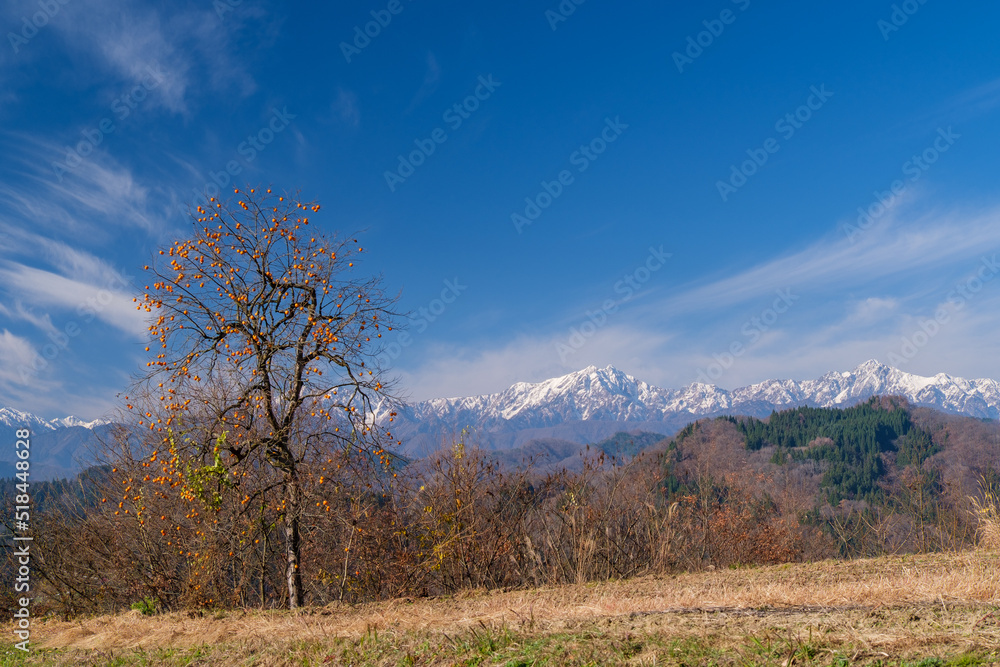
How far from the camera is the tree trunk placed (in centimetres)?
1016

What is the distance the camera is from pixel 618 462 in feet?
50.3

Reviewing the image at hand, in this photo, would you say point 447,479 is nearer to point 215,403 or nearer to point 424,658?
point 215,403

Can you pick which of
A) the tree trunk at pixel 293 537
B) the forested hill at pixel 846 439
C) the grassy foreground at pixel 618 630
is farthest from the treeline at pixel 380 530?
the forested hill at pixel 846 439

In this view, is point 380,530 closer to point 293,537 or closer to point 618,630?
point 293,537

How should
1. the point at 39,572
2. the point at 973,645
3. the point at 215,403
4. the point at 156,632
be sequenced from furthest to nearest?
1. the point at 39,572
2. the point at 215,403
3. the point at 156,632
4. the point at 973,645

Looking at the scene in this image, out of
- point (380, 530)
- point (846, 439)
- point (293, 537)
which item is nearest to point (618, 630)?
point (293, 537)

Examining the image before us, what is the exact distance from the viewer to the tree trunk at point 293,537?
1016cm

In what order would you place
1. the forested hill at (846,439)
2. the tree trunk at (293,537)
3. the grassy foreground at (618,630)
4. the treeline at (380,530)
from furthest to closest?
the forested hill at (846,439)
the treeline at (380,530)
the tree trunk at (293,537)
the grassy foreground at (618,630)

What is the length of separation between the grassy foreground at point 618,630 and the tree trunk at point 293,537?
134 cm

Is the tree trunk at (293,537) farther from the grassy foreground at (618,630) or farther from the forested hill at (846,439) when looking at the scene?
the forested hill at (846,439)

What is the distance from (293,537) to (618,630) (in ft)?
25.3

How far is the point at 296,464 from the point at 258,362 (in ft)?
6.64

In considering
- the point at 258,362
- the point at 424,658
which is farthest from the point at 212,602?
the point at 424,658

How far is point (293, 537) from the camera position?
10.6 meters
